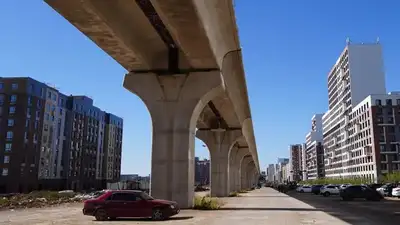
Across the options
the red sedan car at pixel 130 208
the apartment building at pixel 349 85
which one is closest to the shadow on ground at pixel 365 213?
the red sedan car at pixel 130 208

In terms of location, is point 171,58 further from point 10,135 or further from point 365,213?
point 10,135

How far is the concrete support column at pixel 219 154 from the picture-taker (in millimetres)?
48616

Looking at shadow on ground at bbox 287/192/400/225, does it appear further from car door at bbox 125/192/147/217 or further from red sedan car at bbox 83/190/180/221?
car door at bbox 125/192/147/217

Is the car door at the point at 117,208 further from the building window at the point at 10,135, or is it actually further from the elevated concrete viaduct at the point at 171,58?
the building window at the point at 10,135

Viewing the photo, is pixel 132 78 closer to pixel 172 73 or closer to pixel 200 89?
pixel 172 73

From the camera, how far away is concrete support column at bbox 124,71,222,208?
907 inches

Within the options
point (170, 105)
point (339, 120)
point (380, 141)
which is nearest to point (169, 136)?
point (170, 105)

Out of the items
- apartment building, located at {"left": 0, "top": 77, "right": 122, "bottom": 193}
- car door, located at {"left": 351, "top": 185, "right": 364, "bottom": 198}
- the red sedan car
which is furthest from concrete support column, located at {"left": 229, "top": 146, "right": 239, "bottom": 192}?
apartment building, located at {"left": 0, "top": 77, "right": 122, "bottom": 193}

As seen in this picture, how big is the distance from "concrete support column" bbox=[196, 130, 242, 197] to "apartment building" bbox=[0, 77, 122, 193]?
54.5m

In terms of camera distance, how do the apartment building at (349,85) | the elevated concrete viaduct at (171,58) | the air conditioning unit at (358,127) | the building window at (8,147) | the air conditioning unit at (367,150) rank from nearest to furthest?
the elevated concrete viaduct at (171,58) < the building window at (8,147) < the air conditioning unit at (367,150) < the air conditioning unit at (358,127) < the apartment building at (349,85)

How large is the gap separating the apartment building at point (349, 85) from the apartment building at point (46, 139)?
283 ft

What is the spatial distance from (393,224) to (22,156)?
288ft

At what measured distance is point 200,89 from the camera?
75.9 feet

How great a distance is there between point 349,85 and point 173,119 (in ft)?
449
